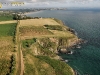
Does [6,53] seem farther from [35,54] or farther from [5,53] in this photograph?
[35,54]

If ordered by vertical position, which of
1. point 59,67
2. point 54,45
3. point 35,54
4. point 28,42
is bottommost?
point 54,45

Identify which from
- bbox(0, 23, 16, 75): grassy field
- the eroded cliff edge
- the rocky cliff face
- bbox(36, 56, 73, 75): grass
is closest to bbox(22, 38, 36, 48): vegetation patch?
the eroded cliff edge

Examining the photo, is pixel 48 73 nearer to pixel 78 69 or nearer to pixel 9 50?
pixel 78 69

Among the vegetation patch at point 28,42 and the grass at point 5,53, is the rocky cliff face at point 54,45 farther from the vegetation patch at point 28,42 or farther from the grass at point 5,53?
the grass at point 5,53

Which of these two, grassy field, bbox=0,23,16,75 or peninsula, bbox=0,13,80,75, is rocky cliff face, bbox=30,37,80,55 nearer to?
peninsula, bbox=0,13,80,75

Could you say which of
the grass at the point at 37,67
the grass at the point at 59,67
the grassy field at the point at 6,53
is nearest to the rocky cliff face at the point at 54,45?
the grassy field at the point at 6,53

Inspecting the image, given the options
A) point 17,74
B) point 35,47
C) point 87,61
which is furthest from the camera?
point 35,47

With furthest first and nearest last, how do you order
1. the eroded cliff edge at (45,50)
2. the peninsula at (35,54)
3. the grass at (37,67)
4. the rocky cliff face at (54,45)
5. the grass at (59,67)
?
the rocky cliff face at (54,45), the eroded cliff edge at (45,50), the grass at (59,67), the peninsula at (35,54), the grass at (37,67)

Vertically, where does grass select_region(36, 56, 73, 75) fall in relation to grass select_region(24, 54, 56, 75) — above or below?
below

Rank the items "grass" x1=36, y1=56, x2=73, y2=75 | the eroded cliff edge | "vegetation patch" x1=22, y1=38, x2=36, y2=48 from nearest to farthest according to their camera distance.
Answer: "grass" x1=36, y1=56, x2=73, y2=75
the eroded cliff edge
"vegetation patch" x1=22, y1=38, x2=36, y2=48

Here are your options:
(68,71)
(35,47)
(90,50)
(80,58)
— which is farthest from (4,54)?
(90,50)

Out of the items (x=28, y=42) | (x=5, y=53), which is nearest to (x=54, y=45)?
(x=28, y=42)
